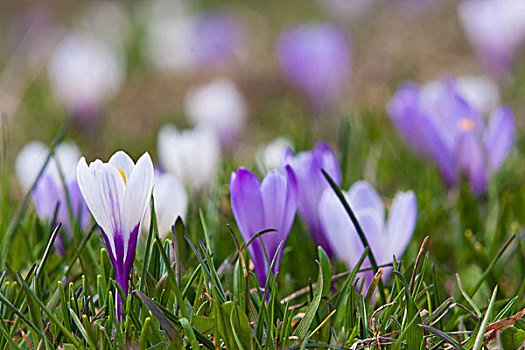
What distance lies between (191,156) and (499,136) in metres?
0.76

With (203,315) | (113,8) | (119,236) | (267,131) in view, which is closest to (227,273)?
(203,315)

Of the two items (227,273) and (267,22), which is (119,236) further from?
(267,22)

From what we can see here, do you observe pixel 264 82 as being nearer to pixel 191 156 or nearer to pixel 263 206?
pixel 191 156

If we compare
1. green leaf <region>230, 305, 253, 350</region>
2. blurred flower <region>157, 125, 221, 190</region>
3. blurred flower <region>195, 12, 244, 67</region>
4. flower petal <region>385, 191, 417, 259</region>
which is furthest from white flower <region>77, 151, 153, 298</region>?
blurred flower <region>195, 12, 244, 67</region>

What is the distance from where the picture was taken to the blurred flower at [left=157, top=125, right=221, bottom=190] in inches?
67.4

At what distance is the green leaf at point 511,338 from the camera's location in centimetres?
94

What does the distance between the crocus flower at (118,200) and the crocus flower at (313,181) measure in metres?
0.36

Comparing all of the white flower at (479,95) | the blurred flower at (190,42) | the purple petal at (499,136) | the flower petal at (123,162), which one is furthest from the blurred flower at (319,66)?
the flower petal at (123,162)

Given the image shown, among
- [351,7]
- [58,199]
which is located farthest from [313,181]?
[351,7]

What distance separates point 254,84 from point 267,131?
805mm

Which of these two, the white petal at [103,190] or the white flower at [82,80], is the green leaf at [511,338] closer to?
the white petal at [103,190]

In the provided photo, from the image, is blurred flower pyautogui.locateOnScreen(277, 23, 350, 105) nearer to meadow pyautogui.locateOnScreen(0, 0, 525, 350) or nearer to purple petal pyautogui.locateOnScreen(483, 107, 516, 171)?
meadow pyautogui.locateOnScreen(0, 0, 525, 350)

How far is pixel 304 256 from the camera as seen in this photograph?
1376 millimetres

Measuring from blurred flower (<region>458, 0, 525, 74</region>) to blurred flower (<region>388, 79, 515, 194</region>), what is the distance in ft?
4.51
